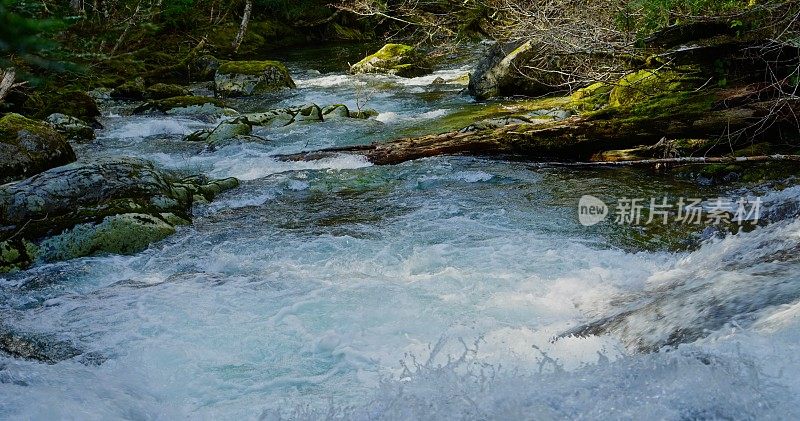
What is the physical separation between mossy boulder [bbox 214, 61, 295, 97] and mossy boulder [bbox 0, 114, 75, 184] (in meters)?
7.26

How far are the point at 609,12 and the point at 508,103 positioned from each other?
3.05m

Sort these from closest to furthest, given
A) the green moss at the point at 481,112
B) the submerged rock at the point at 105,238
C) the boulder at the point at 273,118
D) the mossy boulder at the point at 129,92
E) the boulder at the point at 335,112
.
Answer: the submerged rock at the point at 105,238 < the green moss at the point at 481,112 < the boulder at the point at 273,118 < the boulder at the point at 335,112 < the mossy boulder at the point at 129,92

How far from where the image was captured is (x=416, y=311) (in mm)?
4430

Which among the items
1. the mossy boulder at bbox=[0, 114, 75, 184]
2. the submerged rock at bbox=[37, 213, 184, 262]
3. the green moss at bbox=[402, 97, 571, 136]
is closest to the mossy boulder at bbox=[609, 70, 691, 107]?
the green moss at bbox=[402, 97, 571, 136]

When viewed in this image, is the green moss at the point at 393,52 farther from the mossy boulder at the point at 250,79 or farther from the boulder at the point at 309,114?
the boulder at the point at 309,114

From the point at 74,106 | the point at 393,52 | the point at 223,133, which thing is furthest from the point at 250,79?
the point at 223,133

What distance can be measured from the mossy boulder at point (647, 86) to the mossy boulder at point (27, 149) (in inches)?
274

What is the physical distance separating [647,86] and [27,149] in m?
7.61

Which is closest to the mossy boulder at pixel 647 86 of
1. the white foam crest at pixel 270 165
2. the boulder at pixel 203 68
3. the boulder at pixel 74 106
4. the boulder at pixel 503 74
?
the white foam crest at pixel 270 165

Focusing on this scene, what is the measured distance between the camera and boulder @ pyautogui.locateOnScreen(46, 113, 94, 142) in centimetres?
1095

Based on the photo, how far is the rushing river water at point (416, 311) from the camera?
288 centimetres

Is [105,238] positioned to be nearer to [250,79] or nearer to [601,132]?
[601,132]

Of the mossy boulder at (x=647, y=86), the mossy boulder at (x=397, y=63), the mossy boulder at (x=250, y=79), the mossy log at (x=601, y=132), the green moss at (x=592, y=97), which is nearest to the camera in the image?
the mossy log at (x=601, y=132)

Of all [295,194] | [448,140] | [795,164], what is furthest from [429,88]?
[795,164]
